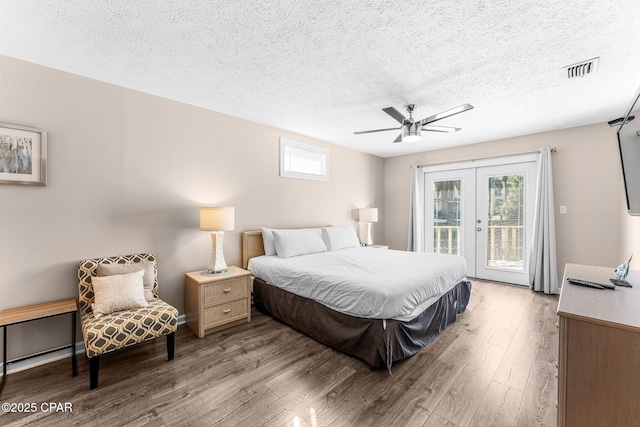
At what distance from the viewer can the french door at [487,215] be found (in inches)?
175

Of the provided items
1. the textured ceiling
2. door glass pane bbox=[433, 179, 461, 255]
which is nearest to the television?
the textured ceiling

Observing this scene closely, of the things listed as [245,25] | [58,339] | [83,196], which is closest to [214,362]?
[58,339]

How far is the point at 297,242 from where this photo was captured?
3758 millimetres

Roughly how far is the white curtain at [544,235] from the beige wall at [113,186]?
163 inches

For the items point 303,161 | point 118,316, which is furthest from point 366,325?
point 303,161

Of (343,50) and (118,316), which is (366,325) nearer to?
(118,316)

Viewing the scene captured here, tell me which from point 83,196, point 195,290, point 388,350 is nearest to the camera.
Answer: point 388,350

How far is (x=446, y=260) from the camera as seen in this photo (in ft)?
10.6

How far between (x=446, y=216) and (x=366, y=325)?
3839 mm

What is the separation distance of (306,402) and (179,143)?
289 centimetres

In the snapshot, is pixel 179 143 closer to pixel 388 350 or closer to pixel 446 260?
pixel 388 350

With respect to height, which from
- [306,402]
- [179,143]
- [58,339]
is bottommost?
[306,402]

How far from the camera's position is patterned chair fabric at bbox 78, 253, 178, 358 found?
1920 mm

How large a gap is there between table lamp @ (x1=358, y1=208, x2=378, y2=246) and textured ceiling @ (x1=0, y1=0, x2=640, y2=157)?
2393 millimetres
